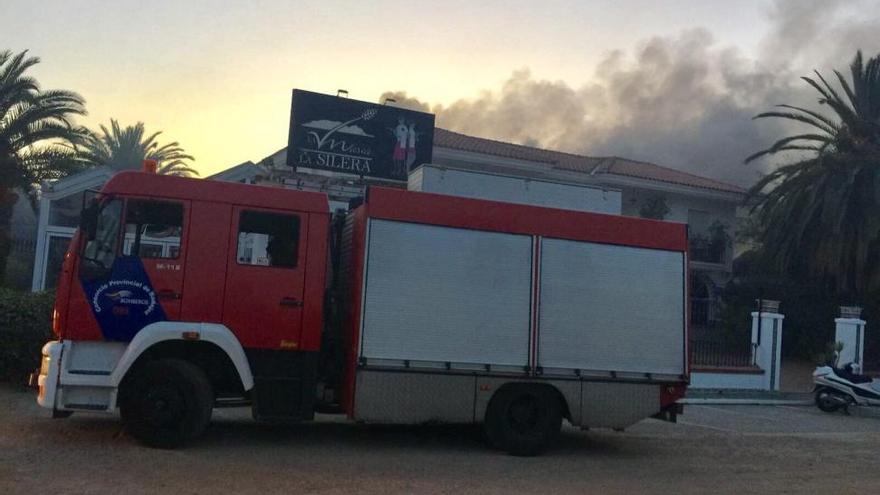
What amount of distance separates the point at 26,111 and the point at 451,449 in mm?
17876

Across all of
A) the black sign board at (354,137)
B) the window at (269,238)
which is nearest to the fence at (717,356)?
the black sign board at (354,137)

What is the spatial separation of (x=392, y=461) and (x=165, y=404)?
2424 millimetres

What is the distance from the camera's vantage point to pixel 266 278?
29.6 ft

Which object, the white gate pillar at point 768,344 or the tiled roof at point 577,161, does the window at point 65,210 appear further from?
the white gate pillar at point 768,344

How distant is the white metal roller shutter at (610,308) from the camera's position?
987 cm

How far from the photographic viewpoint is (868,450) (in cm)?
1169

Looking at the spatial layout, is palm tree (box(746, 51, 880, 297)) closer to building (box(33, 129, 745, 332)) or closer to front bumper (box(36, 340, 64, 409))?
building (box(33, 129, 745, 332))

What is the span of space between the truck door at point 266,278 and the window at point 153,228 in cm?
59

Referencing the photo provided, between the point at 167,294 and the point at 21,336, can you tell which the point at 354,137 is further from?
the point at 167,294

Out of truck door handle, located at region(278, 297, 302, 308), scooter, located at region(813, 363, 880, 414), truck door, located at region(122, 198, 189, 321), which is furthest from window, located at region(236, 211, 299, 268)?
scooter, located at region(813, 363, 880, 414)

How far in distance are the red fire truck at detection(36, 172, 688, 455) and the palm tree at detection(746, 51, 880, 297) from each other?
17086 mm

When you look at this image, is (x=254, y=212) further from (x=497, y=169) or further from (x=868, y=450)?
(x=497, y=169)

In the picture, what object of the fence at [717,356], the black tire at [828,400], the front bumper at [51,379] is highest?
the fence at [717,356]

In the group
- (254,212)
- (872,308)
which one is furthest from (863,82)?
(254,212)
